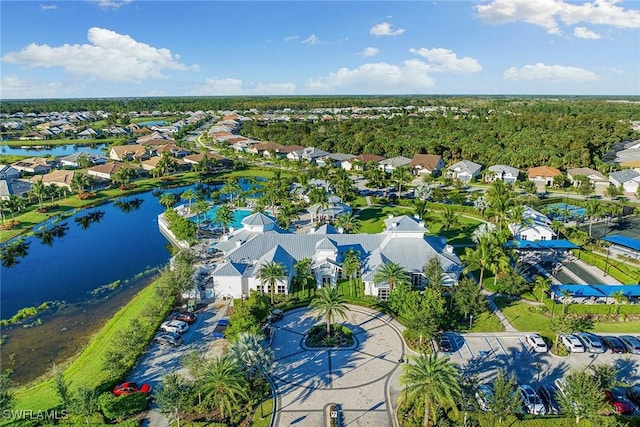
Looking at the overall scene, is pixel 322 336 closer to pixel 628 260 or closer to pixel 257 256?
pixel 257 256

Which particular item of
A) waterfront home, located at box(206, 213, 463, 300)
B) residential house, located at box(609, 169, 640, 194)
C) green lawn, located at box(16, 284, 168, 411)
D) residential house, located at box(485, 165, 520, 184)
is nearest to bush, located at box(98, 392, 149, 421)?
green lawn, located at box(16, 284, 168, 411)

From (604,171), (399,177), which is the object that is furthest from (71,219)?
(604,171)

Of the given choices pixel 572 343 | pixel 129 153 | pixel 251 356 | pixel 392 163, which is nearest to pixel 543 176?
pixel 392 163

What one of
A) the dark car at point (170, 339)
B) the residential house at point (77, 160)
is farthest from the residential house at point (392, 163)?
the dark car at point (170, 339)

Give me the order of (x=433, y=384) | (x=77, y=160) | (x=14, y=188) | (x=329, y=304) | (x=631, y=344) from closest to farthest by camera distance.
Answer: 1. (x=433, y=384)
2. (x=631, y=344)
3. (x=329, y=304)
4. (x=14, y=188)
5. (x=77, y=160)

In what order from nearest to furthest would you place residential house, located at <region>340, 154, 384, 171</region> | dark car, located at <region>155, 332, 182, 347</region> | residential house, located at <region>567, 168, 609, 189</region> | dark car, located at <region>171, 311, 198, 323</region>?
1. dark car, located at <region>155, 332, 182, 347</region>
2. dark car, located at <region>171, 311, 198, 323</region>
3. residential house, located at <region>567, 168, 609, 189</region>
4. residential house, located at <region>340, 154, 384, 171</region>

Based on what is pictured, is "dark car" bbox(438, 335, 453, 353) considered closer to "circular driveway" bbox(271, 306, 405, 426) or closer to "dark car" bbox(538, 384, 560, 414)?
"circular driveway" bbox(271, 306, 405, 426)

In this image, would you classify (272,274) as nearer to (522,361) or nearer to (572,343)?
(522,361)
